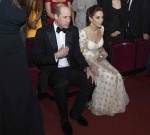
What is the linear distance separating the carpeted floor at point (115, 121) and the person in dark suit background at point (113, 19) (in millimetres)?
895

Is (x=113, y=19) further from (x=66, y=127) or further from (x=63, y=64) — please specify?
(x=66, y=127)

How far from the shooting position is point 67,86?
11.0ft

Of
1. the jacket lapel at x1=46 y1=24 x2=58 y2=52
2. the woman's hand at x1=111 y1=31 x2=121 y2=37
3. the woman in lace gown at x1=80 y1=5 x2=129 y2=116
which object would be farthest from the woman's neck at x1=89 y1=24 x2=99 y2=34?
the woman's hand at x1=111 y1=31 x2=121 y2=37

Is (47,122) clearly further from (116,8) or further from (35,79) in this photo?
(116,8)

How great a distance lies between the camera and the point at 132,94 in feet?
14.0

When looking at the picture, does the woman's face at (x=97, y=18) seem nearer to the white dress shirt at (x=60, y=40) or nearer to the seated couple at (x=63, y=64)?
the seated couple at (x=63, y=64)

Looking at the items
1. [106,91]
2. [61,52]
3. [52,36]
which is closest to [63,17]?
[52,36]

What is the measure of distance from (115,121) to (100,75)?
1.89 ft

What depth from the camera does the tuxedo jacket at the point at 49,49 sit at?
3.39m

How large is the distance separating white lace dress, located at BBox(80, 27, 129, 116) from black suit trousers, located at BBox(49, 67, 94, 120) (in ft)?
0.67

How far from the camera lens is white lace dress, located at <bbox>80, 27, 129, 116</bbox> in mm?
3621

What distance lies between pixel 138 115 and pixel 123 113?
0.60 ft

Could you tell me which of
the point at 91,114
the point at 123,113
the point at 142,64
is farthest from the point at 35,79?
the point at 142,64

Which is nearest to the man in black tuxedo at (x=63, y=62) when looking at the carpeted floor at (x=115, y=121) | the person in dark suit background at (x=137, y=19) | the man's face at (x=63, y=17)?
the man's face at (x=63, y=17)
